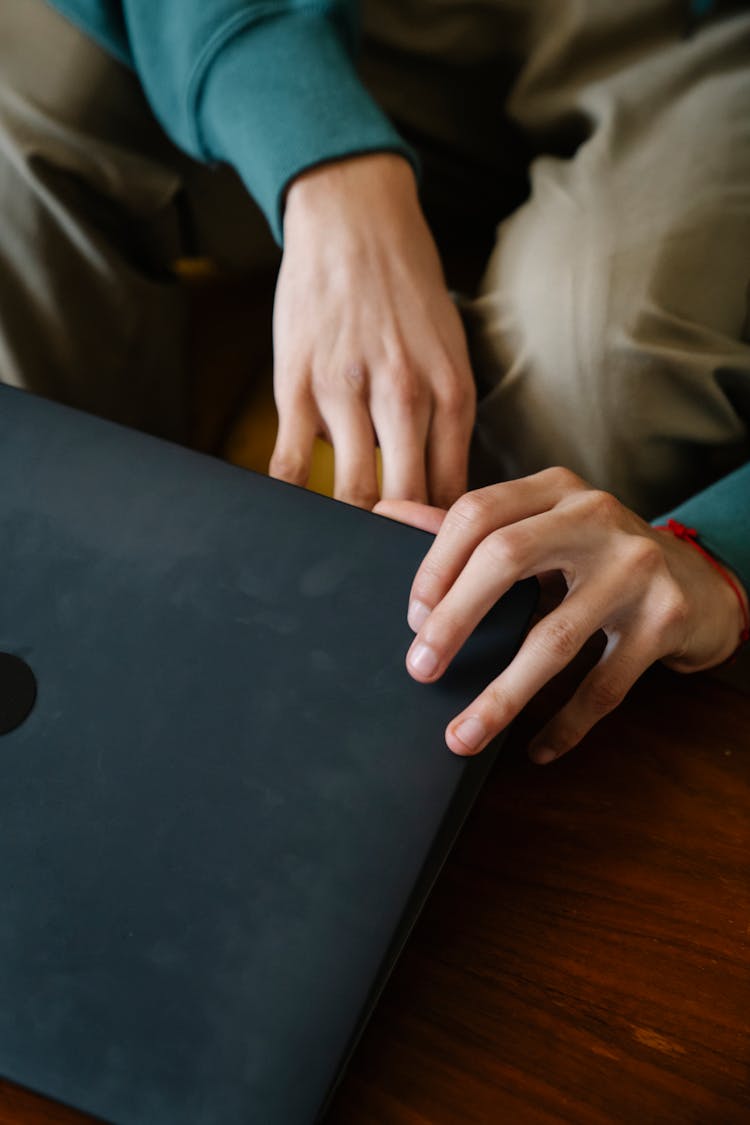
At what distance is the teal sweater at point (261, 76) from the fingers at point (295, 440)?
16cm

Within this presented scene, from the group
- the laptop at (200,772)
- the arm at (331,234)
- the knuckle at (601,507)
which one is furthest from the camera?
the arm at (331,234)

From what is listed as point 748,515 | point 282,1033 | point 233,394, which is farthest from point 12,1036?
point 233,394

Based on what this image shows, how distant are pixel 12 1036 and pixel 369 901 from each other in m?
0.16

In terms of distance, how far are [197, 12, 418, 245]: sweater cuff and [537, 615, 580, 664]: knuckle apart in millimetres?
376

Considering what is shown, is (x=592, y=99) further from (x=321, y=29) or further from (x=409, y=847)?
(x=409, y=847)

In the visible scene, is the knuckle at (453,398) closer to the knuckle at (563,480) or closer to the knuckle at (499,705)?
the knuckle at (563,480)

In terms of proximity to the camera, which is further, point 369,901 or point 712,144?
point 712,144

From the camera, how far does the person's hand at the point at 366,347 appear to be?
0.59 meters

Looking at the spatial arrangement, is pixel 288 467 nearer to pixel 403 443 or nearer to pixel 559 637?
pixel 403 443

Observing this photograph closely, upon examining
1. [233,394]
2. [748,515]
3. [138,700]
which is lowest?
[233,394]

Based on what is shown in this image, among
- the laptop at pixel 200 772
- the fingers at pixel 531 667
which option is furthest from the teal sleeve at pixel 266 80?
the fingers at pixel 531 667

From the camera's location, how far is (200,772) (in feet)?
1.40

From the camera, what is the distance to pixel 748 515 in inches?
22.6

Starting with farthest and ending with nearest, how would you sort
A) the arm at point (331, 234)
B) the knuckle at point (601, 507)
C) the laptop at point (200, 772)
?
1. the arm at point (331, 234)
2. the knuckle at point (601, 507)
3. the laptop at point (200, 772)
